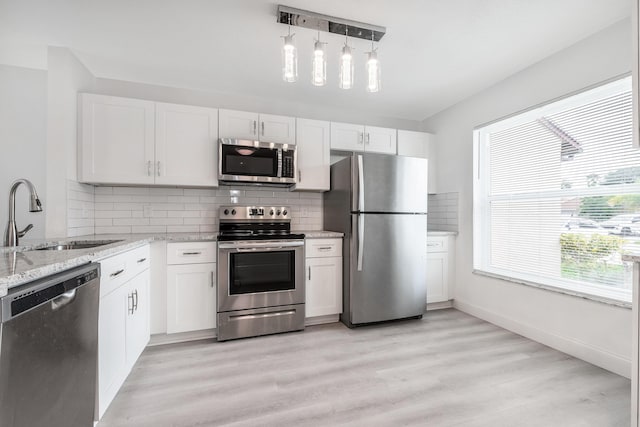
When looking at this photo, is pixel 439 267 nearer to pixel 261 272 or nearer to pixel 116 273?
pixel 261 272

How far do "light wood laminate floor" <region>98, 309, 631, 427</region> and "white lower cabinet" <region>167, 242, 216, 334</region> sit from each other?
0.65 ft

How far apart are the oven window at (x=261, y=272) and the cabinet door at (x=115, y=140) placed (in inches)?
44.9

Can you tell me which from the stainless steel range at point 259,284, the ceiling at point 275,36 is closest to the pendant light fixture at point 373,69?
the ceiling at point 275,36

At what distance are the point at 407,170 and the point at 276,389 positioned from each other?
2.31m

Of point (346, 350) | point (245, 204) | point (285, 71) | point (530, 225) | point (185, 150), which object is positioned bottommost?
point (346, 350)

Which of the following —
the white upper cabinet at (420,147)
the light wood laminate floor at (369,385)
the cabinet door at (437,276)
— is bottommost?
the light wood laminate floor at (369,385)

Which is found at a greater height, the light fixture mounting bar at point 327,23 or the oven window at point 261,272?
the light fixture mounting bar at point 327,23

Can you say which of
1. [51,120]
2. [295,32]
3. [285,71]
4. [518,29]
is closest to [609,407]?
[518,29]

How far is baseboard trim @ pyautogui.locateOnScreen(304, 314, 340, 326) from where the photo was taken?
9.57 feet

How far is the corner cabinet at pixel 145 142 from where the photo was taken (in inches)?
97.6

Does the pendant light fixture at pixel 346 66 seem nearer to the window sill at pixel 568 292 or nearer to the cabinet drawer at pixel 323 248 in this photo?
the cabinet drawer at pixel 323 248

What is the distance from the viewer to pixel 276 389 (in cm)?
182

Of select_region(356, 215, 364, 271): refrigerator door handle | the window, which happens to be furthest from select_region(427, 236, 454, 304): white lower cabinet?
select_region(356, 215, 364, 271): refrigerator door handle

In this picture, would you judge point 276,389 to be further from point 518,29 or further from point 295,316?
point 518,29
